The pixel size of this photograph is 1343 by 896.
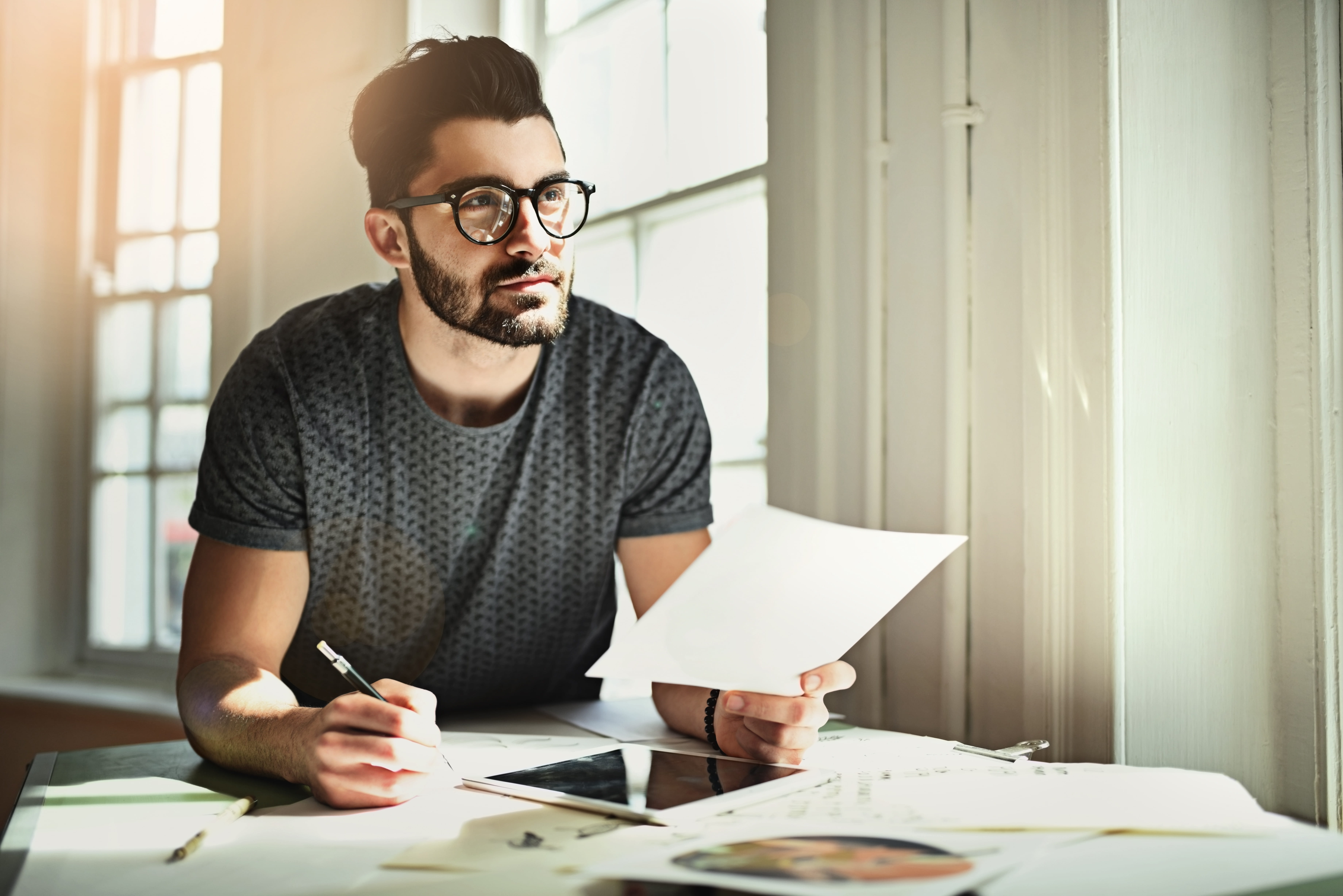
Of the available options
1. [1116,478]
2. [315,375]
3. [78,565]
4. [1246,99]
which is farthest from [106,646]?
[1246,99]

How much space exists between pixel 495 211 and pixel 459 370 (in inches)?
9.3

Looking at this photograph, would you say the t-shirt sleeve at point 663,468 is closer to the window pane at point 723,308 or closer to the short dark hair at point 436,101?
the window pane at point 723,308

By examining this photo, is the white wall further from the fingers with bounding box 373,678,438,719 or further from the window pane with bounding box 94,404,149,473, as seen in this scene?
the window pane with bounding box 94,404,149,473

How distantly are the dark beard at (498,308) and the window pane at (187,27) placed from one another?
1763mm

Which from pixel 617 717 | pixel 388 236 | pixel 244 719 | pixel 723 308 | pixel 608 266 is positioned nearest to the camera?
pixel 244 719

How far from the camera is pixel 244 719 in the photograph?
3.00 feet

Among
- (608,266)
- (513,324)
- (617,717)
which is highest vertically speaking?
(608,266)

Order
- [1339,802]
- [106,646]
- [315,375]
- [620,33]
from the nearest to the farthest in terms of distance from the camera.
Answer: [1339,802] < [315,375] < [620,33] < [106,646]

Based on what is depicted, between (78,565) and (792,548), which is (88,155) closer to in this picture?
(78,565)

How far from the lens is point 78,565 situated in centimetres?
281

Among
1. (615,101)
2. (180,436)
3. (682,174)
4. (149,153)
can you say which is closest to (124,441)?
(180,436)

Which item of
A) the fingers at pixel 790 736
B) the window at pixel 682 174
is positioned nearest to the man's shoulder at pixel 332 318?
the window at pixel 682 174

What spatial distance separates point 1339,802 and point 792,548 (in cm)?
60

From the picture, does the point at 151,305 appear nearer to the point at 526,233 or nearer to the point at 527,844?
the point at 526,233
